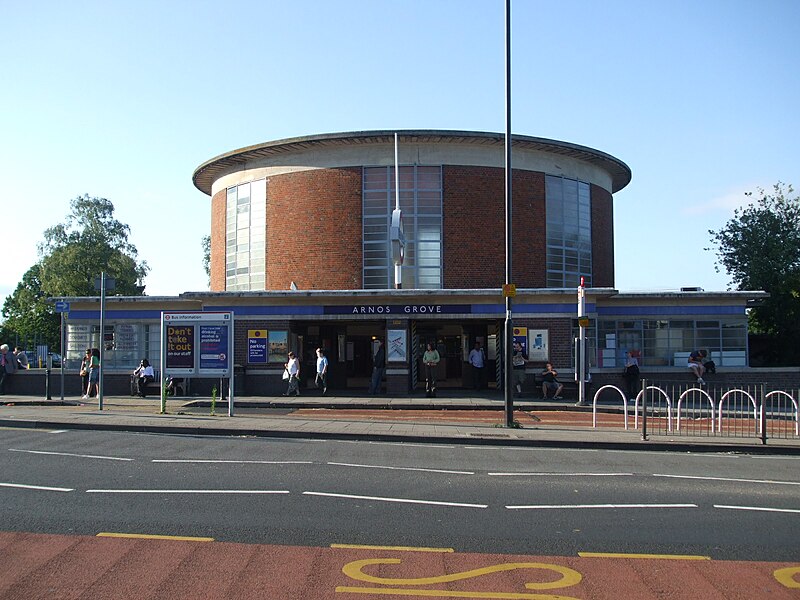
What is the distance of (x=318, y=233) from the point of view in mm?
31125

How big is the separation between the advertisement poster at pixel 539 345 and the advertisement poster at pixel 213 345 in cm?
1027

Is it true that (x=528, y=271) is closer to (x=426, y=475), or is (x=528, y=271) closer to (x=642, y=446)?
(x=642, y=446)

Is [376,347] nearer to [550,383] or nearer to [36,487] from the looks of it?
[550,383]

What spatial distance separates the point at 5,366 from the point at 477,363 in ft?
52.9

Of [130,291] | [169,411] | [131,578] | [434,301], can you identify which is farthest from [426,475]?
[130,291]

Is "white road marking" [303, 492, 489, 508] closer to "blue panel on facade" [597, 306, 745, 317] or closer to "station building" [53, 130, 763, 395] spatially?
"station building" [53, 130, 763, 395]

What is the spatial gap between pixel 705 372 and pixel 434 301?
9.73 metres

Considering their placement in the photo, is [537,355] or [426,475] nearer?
[426,475]

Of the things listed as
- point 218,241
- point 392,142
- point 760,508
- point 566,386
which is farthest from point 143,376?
point 760,508

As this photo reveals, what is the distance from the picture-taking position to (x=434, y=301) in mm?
25938

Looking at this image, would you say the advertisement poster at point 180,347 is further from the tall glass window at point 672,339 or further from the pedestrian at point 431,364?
the tall glass window at point 672,339

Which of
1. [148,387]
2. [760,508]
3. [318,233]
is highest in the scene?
[318,233]

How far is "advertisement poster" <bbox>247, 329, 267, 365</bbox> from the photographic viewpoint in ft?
84.8

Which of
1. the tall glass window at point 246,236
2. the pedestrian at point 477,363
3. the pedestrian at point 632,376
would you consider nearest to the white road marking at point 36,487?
the pedestrian at point 477,363
